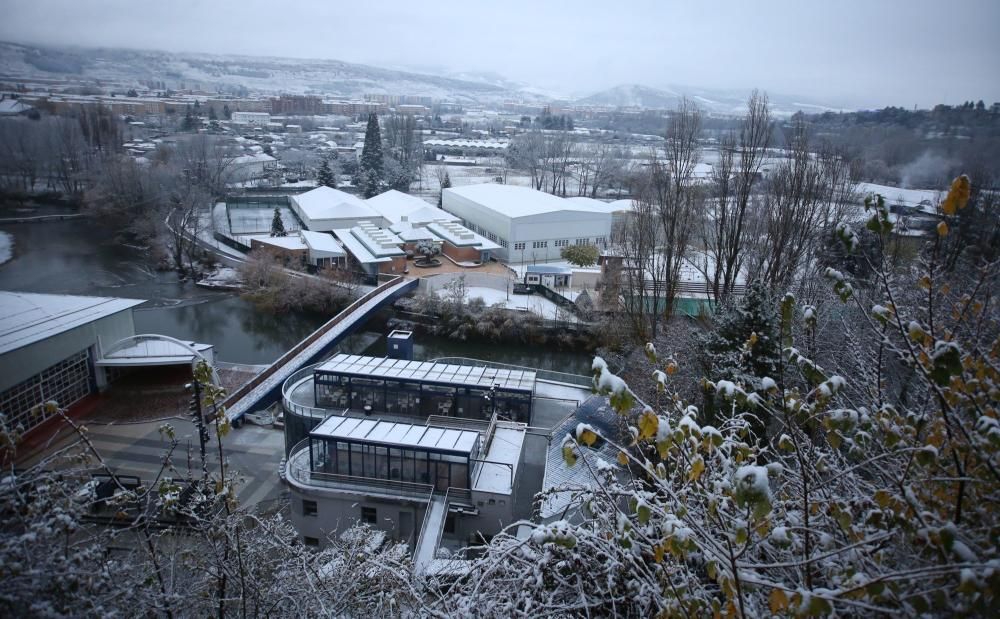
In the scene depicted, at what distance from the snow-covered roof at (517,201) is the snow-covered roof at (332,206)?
3693 mm

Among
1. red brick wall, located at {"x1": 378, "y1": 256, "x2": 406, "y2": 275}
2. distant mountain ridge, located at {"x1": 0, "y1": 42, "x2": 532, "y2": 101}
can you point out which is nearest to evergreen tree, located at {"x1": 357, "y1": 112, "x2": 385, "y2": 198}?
distant mountain ridge, located at {"x1": 0, "y1": 42, "x2": 532, "y2": 101}

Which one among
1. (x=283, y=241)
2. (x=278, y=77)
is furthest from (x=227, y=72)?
(x=283, y=241)

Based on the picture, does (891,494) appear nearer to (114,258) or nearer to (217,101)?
(114,258)

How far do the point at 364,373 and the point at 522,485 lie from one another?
2601mm

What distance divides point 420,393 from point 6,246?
8868 mm

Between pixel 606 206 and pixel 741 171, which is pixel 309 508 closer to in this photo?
pixel 741 171

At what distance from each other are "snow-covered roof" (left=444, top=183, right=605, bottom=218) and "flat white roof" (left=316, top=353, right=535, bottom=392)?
30.9 feet

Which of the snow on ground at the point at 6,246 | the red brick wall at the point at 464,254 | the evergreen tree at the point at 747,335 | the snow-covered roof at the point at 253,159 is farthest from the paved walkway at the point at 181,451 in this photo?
the snow-covered roof at the point at 253,159

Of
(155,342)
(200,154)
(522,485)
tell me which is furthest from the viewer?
(200,154)

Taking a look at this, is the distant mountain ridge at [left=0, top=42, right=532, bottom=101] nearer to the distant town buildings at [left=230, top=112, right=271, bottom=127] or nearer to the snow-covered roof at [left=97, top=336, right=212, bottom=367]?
the snow-covered roof at [left=97, top=336, right=212, bottom=367]

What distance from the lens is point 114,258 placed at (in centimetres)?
1401

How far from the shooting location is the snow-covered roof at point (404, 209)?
19.3 meters

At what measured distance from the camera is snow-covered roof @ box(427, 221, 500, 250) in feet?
53.6

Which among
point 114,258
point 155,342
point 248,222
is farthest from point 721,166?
point 248,222
